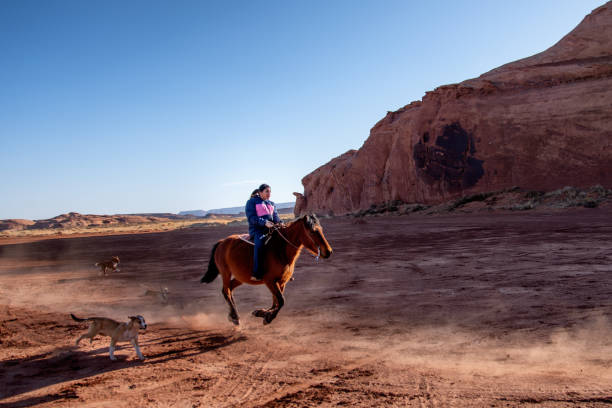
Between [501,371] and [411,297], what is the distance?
14.3ft

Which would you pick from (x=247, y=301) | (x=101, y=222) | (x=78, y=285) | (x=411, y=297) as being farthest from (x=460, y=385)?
(x=101, y=222)

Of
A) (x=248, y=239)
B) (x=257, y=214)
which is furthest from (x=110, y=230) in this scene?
(x=257, y=214)

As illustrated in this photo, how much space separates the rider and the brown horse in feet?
0.44

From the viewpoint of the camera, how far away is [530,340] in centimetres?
598

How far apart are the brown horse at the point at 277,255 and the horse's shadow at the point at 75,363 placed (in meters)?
0.95

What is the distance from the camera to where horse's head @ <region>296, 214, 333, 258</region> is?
6.90 metres

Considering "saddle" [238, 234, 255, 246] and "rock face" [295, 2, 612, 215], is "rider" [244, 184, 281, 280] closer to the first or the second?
"saddle" [238, 234, 255, 246]

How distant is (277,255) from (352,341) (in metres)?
2.10

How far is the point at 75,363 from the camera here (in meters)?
6.23

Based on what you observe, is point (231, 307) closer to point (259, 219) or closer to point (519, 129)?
point (259, 219)

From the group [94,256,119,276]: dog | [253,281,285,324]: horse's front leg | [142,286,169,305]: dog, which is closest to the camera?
[253,281,285,324]: horse's front leg

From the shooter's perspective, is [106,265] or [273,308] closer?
[273,308]

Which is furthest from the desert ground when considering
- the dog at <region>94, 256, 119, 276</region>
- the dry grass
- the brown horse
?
the dry grass

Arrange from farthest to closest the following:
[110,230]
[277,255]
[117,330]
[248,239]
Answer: [110,230] < [248,239] < [277,255] < [117,330]
